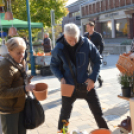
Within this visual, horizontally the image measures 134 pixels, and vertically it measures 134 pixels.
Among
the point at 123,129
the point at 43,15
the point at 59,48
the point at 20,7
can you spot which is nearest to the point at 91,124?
the point at 123,129

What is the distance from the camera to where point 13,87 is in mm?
2326

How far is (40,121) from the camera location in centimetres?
249

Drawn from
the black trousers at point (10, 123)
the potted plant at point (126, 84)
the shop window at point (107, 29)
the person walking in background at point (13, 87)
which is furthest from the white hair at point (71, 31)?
the shop window at point (107, 29)

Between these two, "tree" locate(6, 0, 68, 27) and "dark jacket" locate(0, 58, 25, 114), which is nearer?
"dark jacket" locate(0, 58, 25, 114)

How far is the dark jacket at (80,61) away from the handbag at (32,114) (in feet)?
1.84

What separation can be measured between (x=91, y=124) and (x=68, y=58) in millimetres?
1612

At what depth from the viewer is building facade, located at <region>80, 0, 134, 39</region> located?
75.8 feet

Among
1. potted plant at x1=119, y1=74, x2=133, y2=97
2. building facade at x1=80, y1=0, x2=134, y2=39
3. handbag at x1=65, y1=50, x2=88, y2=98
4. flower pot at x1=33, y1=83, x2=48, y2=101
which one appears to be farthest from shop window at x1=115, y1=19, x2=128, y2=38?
flower pot at x1=33, y1=83, x2=48, y2=101

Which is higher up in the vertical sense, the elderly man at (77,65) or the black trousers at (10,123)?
the elderly man at (77,65)

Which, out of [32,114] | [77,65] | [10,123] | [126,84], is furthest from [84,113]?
[10,123]

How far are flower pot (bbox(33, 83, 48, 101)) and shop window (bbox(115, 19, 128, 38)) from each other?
24580 mm

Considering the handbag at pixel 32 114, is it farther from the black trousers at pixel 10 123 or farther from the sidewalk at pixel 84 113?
the sidewalk at pixel 84 113

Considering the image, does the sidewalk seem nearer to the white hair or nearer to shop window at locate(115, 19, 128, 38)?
the white hair

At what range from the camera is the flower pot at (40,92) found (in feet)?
7.06
